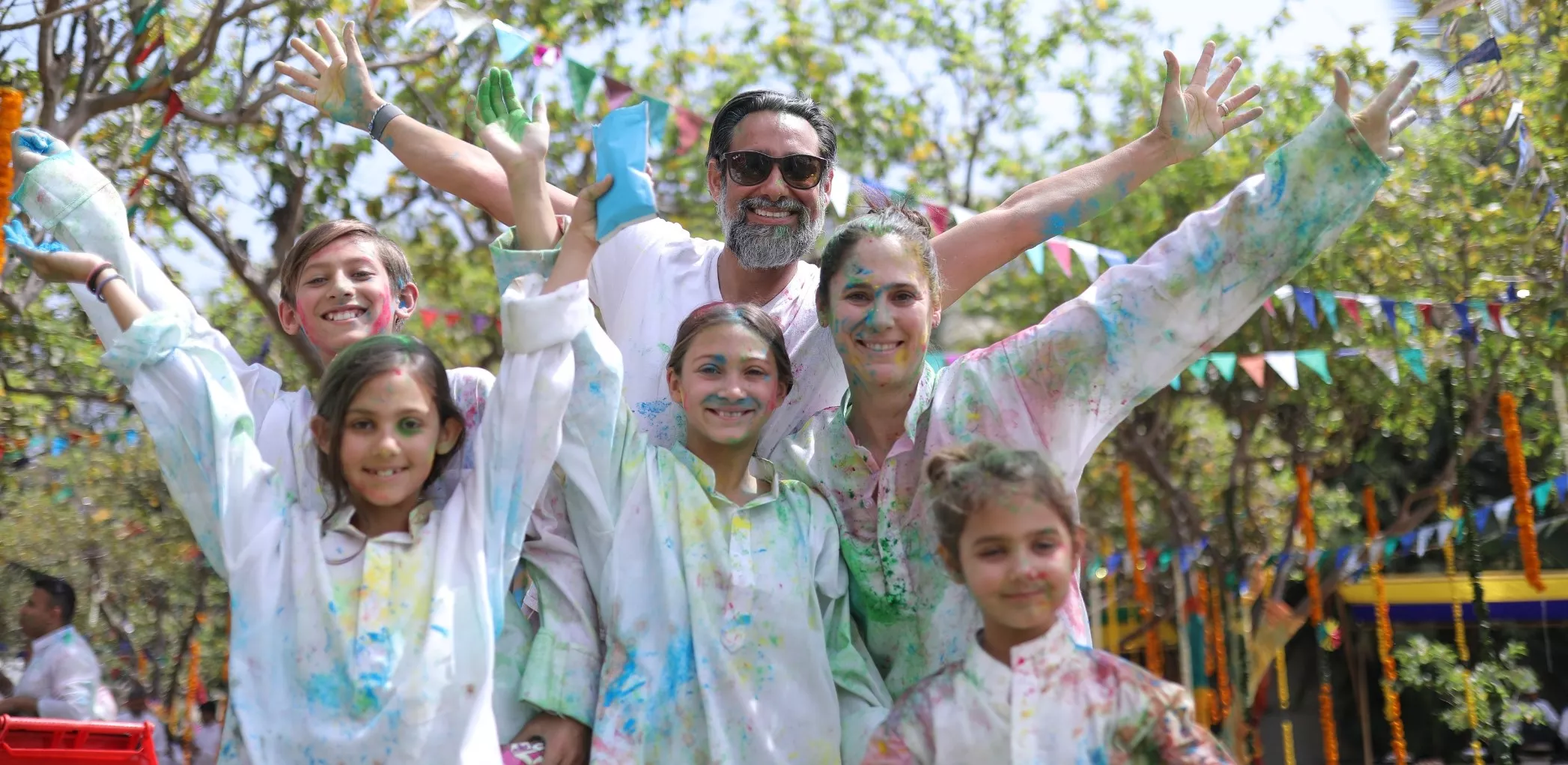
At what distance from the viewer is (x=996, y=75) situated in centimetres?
1317

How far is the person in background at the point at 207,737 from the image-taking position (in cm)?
980

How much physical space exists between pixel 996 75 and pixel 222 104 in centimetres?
688

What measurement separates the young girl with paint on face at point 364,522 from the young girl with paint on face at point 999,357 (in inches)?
24.5

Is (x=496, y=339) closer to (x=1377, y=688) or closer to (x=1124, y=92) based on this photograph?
(x=1124, y=92)

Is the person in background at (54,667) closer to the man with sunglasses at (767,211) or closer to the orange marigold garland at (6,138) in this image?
the orange marigold garland at (6,138)

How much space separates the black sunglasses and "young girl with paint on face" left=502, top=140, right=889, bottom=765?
1.98 ft

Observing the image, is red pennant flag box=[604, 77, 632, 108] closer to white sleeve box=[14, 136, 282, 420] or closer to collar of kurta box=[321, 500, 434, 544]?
white sleeve box=[14, 136, 282, 420]

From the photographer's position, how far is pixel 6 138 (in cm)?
434

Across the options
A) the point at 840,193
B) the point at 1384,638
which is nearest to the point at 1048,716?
the point at 840,193

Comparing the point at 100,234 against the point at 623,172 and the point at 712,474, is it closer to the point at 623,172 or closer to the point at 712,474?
the point at 623,172

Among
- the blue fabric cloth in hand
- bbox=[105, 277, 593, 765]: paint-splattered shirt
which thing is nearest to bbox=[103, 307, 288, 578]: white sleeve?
bbox=[105, 277, 593, 765]: paint-splattered shirt

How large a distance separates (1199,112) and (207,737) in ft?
30.5

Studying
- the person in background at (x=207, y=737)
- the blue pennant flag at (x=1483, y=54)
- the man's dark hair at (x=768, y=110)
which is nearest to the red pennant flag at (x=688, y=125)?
the blue pennant flag at (x=1483, y=54)

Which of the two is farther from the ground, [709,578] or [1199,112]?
[1199,112]
